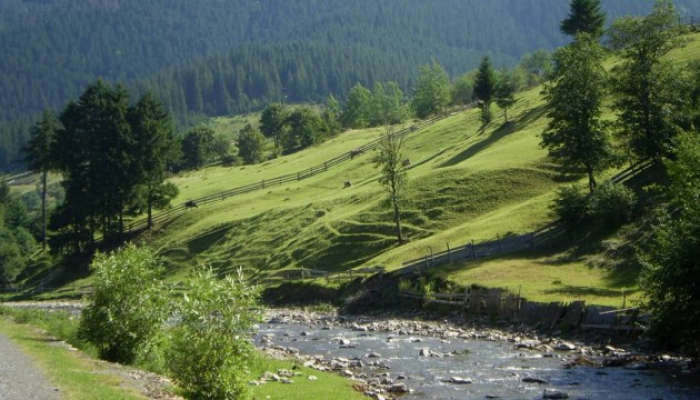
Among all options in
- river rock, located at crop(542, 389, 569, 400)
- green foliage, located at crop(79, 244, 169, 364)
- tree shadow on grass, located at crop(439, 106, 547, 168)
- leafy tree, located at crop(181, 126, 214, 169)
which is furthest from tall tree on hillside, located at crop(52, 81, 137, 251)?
river rock, located at crop(542, 389, 569, 400)

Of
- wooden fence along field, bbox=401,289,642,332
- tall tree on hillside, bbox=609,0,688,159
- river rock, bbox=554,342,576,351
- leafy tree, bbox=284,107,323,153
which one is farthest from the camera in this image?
leafy tree, bbox=284,107,323,153

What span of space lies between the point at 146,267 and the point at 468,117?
107 metres

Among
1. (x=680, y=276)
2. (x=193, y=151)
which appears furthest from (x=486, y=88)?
(x=680, y=276)

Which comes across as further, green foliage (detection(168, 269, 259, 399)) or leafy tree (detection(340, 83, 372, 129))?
leafy tree (detection(340, 83, 372, 129))

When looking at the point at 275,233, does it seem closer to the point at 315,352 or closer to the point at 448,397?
the point at 315,352

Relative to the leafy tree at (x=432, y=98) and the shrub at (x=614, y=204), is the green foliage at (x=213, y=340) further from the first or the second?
the leafy tree at (x=432, y=98)

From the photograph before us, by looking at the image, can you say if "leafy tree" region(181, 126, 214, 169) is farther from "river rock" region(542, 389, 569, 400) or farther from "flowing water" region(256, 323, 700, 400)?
"river rock" region(542, 389, 569, 400)

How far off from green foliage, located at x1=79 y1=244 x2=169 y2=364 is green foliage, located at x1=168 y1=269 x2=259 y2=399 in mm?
8431

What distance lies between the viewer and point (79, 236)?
335ft

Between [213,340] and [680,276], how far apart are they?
20168 mm

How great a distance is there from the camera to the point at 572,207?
59.6 meters

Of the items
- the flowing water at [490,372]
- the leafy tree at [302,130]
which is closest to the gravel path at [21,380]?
the flowing water at [490,372]

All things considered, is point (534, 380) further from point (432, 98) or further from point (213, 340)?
point (432, 98)

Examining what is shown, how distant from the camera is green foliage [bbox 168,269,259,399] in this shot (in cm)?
2233
